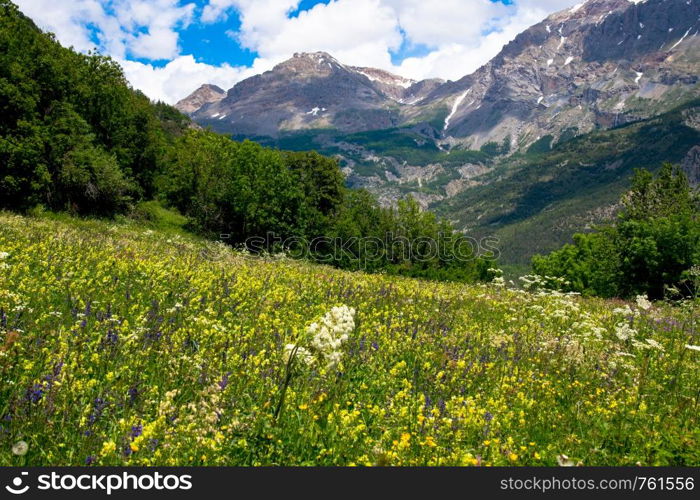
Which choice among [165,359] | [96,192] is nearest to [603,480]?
[165,359]

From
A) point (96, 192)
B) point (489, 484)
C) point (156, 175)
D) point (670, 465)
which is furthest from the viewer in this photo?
point (156, 175)

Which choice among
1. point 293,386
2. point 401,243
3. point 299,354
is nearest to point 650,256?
point 401,243

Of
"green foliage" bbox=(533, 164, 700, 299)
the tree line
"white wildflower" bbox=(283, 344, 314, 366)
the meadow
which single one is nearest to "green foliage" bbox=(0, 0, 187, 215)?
the tree line

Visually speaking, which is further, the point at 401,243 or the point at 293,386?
the point at 401,243

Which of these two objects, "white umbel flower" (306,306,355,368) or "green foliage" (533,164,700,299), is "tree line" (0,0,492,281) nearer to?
"green foliage" (533,164,700,299)

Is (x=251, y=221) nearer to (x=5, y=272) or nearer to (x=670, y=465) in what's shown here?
(x=5, y=272)

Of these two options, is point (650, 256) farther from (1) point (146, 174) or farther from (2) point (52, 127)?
(1) point (146, 174)

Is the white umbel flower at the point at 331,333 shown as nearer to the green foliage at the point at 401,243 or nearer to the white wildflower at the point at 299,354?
the white wildflower at the point at 299,354

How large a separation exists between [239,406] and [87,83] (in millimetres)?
44475

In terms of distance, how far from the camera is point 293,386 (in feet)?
19.8

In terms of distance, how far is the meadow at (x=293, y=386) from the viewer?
4602 mm

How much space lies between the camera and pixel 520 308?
48.1ft

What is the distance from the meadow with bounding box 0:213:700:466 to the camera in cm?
460

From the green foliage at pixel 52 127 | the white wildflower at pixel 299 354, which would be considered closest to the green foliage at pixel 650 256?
the white wildflower at pixel 299 354
